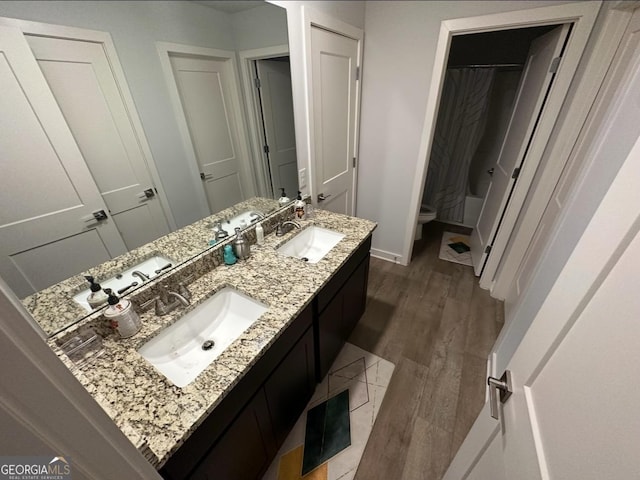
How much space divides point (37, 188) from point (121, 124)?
321mm

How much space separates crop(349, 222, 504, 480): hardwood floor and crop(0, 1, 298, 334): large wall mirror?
1401mm

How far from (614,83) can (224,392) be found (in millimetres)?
2167

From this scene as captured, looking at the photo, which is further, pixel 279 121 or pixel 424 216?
pixel 424 216

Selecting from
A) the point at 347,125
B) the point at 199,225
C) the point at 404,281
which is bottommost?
the point at 404,281

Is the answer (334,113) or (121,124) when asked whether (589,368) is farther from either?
(334,113)

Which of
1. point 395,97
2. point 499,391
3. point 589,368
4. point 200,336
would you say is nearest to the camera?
point 589,368

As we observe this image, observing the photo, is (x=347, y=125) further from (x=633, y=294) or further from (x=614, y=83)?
(x=633, y=294)

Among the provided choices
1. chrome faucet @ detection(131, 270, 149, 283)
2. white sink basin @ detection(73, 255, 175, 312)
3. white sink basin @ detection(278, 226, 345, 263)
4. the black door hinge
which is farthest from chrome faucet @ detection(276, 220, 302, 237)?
the black door hinge

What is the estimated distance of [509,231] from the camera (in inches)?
79.4

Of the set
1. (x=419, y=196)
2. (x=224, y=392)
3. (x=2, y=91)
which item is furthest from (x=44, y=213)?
(x=419, y=196)

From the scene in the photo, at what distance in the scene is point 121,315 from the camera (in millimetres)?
876

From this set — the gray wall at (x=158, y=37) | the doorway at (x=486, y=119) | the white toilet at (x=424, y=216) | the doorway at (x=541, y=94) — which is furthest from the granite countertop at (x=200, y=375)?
the white toilet at (x=424, y=216)

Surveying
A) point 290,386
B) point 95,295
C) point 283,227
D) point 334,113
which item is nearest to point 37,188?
point 95,295

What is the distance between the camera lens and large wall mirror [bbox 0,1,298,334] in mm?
708
